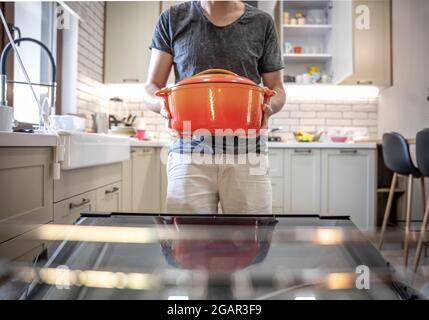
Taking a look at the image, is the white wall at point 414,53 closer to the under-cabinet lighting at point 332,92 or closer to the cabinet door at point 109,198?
the cabinet door at point 109,198

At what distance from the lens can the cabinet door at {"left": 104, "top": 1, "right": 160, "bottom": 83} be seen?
247cm

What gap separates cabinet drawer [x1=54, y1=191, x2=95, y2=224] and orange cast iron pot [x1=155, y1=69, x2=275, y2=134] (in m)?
0.41

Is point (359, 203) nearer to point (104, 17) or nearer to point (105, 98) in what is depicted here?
point (105, 98)

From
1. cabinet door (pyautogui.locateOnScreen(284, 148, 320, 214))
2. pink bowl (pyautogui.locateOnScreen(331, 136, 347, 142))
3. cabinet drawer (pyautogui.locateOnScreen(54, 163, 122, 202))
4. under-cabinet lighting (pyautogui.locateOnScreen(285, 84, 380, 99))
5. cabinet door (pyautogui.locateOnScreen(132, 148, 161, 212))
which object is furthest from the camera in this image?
under-cabinet lighting (pyautogui.locateOnScreen(285, 84, 380, 99))

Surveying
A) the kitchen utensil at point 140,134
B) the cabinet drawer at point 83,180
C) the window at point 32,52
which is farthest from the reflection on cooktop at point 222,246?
the kitchen utensil at point 140,134

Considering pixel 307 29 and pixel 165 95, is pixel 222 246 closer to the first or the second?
pixel 165 95

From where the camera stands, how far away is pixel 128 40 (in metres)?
2.50

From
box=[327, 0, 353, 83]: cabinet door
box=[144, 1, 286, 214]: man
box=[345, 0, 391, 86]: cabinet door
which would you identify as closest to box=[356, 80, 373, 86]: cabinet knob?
box=[345, 0, 391, 86]: cabinet door

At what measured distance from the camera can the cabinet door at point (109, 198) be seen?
4.14 ft

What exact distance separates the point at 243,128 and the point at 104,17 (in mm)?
2316

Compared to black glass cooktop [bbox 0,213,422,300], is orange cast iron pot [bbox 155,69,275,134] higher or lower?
higher

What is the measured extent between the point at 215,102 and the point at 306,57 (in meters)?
2.22

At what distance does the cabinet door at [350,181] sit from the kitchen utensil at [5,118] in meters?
1.84

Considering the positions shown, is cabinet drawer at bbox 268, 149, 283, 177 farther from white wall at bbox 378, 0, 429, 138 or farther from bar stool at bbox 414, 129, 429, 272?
white wall at bbox 378, 0, 429, 138
